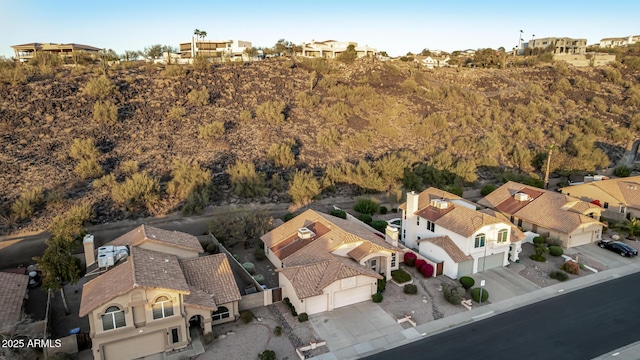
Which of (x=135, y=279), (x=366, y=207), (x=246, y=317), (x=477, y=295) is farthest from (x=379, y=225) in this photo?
(x=135, y=279)

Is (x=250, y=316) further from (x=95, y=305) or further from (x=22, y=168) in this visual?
(x=22, y=168)

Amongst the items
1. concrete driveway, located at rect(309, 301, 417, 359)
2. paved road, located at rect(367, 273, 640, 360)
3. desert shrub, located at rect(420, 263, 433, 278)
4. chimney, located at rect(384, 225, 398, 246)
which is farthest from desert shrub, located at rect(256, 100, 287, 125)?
paved road, located at rect(367, 273, 640, 360)

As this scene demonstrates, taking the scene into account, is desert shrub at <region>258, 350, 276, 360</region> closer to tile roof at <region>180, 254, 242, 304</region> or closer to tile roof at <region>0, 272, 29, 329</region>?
tile roof at <region>180, 254, 242, 304</region>

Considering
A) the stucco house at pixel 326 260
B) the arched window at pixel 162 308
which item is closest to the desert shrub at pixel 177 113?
the stucco house at pixel 326 260

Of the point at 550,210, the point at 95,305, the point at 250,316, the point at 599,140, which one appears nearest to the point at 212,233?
the point at 250,316

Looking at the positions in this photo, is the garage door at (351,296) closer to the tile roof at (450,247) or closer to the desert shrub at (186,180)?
the tile roof at (450,247)

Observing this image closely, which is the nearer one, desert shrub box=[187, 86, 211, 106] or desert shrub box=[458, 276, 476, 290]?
desert shrub box=[458, 276, 476, 290]
